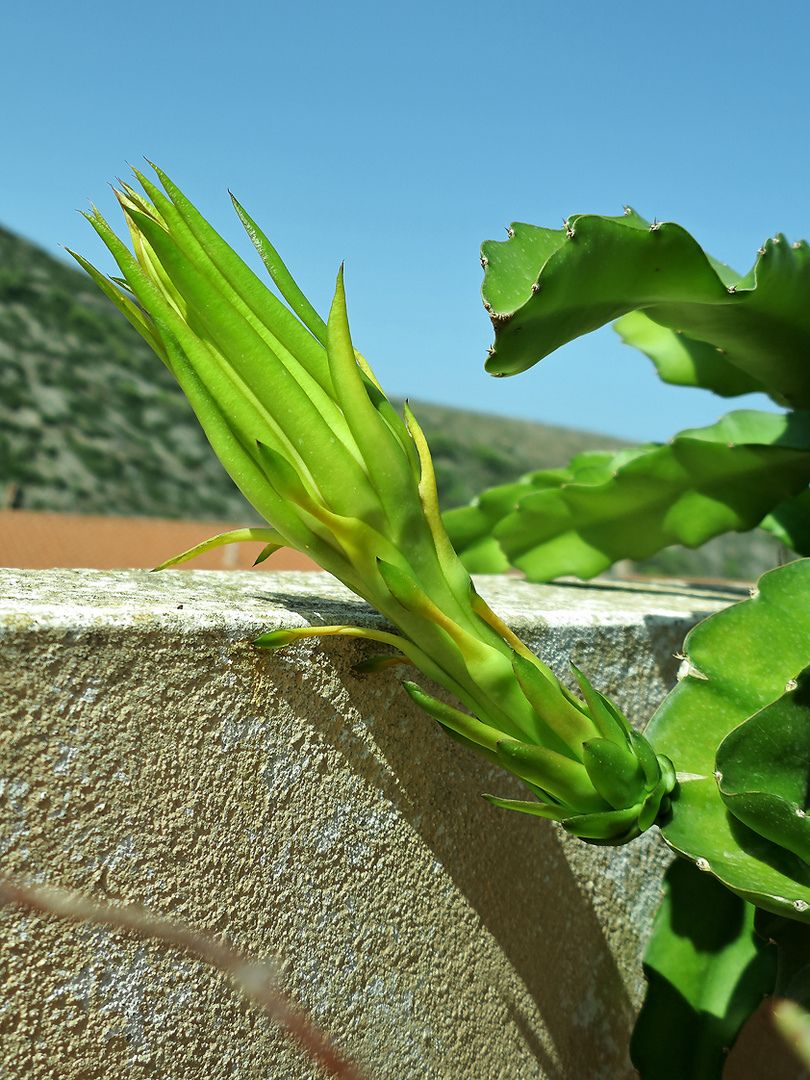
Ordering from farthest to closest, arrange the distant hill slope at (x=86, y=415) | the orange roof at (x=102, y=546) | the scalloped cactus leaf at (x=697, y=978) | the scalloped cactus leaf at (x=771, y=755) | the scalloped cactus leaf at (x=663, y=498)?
the distant hill slope at (x=86, y=415) < the orange roof at (x=102, y=546) < the scalloped cactus leaf at (x=663, y=498) < the scalloped cactus leaf at (x=697, y=978) < the scalloped cactus leaf at (x=771, y=755)

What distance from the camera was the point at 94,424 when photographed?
467 inches

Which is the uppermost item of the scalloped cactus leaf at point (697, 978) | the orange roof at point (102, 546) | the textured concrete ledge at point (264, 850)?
the textured concrete ledge at point (264, 850)

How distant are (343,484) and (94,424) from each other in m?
12.3

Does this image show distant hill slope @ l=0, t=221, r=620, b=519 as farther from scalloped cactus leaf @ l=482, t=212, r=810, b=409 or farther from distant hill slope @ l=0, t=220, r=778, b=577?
scalloped cactus leaf @ l=482, t=212, r=810, b=409

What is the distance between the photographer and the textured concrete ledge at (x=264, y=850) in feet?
1.53

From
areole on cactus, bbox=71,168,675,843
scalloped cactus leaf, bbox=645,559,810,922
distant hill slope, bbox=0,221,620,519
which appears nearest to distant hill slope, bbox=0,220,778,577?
distant hill slope, bbox=0,221,620,519

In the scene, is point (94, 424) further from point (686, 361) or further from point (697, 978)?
point (697, 978)

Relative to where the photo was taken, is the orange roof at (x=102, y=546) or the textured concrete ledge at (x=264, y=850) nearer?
the textured concrete ledge at (x=264, y=850)

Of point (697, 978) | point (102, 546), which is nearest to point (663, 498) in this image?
point (697, 978)

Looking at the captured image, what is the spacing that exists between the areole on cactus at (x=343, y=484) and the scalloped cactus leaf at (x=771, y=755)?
0.07 m

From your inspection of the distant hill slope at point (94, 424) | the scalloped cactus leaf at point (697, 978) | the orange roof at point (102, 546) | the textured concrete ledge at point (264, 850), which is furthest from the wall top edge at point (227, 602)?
the distant hill slope at point (94, 424)

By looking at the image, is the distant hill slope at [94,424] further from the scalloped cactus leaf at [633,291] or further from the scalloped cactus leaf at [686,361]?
the scalloped cactus leaf at [633,291]

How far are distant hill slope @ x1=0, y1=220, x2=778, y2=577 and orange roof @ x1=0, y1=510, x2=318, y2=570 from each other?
6.40 metres

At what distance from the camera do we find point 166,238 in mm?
499
